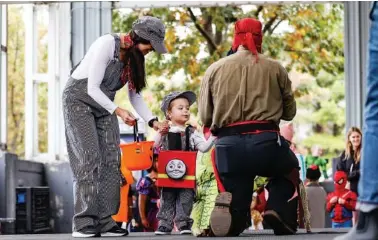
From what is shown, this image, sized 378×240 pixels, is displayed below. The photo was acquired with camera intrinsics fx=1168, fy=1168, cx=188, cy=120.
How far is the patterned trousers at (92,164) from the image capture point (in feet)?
28.3

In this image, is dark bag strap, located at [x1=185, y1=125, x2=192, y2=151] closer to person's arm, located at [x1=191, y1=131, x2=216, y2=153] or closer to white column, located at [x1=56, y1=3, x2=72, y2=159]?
person's arm, located at [x1=191, y1=131, x2=216, y2=153]

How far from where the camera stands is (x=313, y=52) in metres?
26.8

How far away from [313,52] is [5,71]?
1181 cm

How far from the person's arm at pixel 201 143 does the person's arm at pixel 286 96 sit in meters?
1.46

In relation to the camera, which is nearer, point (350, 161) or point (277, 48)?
point (350, 161)

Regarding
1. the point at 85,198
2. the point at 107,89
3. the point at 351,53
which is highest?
the point at 351,53

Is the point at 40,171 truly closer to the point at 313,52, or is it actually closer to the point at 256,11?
the point at 256,11

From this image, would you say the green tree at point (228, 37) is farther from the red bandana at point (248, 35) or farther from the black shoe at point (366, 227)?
the black shoe at point (366, 227)

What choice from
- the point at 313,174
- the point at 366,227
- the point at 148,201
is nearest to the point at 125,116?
the point at 366,227

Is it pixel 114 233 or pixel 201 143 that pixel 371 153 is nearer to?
pixel 114 233

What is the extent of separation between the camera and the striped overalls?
28.4 feet

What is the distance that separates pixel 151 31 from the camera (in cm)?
876

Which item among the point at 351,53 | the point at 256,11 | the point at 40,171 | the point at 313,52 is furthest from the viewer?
the point at 313,52

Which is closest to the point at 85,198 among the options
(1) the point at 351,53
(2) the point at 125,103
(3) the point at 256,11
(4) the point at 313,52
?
(1) the point at 351,53
